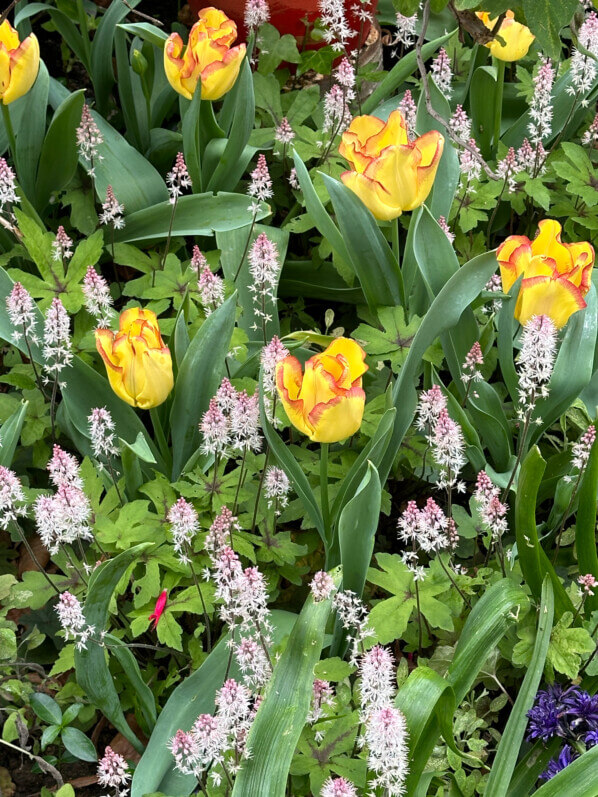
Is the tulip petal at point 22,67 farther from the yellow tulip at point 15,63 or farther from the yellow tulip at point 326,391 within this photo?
the yellow tulip at point 326,391

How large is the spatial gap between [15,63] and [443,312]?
95 centimetres

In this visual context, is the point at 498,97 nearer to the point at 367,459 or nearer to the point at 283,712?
the point at 367,459

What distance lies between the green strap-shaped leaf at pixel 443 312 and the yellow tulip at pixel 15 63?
0.92m

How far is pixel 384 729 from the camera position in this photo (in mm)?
1109

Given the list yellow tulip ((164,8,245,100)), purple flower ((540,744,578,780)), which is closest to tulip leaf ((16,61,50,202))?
yellow tulip ((164,8,245,100))

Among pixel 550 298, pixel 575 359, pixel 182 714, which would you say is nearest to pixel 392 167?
pixel 550 298

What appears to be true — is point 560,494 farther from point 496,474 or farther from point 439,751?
point 439,751

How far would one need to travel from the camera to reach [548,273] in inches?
62.5

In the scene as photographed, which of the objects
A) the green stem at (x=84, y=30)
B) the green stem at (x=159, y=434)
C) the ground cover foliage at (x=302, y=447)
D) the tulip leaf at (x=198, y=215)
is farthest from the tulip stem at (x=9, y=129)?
→ the green stem at (x=159, y=434)

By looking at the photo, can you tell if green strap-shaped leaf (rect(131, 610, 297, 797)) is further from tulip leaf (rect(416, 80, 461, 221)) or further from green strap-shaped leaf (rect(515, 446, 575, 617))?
tulip leaf (rect(416, 80, 461, 221))

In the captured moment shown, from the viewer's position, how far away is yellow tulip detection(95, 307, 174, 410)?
5.01 ft

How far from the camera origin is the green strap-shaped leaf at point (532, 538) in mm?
1438

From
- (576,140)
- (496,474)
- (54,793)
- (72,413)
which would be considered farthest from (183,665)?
(576,140)

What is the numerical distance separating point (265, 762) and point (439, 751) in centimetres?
31
